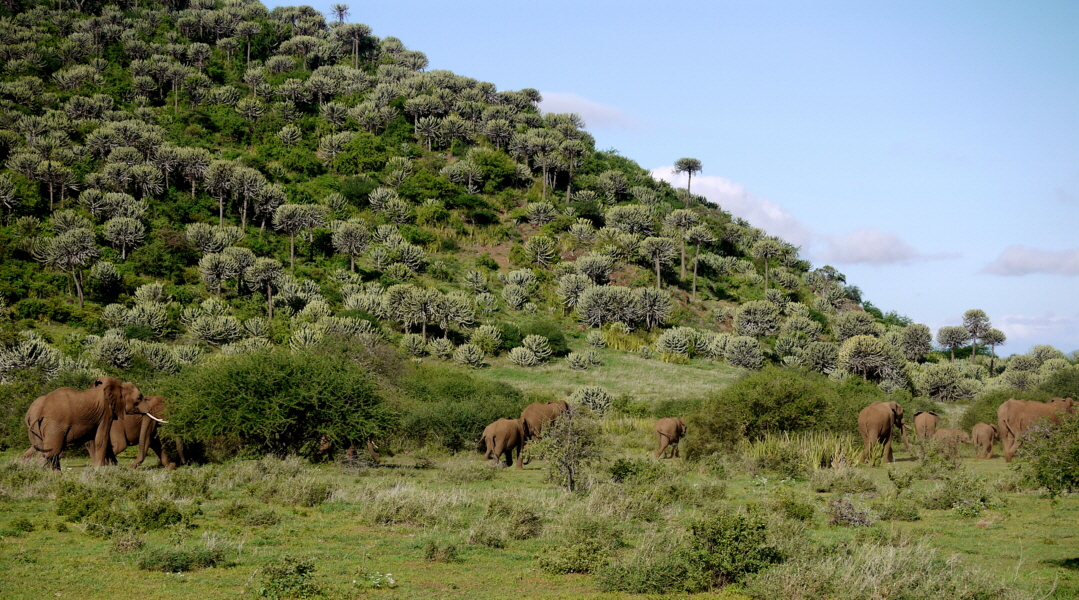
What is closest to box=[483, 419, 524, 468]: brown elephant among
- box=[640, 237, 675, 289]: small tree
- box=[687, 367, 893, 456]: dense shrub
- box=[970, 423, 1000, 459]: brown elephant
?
box=[687, 367, 893, 456]: dense shrub

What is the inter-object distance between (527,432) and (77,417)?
37.3 ft

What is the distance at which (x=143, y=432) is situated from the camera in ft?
63.7

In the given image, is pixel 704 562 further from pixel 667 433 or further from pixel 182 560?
pixel 667 433

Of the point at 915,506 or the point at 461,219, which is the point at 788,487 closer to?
the point at 915,506

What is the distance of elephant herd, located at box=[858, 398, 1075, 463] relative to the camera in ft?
80.3

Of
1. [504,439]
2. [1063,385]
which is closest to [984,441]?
[504,439]

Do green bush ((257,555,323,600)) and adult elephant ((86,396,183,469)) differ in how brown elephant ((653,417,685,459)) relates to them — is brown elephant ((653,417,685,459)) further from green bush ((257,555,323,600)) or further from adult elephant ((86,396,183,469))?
green bush ((257,555,323,600))

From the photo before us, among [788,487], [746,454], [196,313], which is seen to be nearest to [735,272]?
[196,313]

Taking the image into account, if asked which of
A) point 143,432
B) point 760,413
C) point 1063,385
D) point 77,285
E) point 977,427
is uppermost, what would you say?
point 77,285

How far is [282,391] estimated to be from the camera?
20.3 meters

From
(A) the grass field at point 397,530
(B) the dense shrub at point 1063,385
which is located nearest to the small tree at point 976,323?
(B) the dense shrub at point 1063,385

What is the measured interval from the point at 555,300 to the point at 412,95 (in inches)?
1565

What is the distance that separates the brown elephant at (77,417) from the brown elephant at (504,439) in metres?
8.95

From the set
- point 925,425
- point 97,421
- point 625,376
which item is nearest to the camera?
point 97,421
